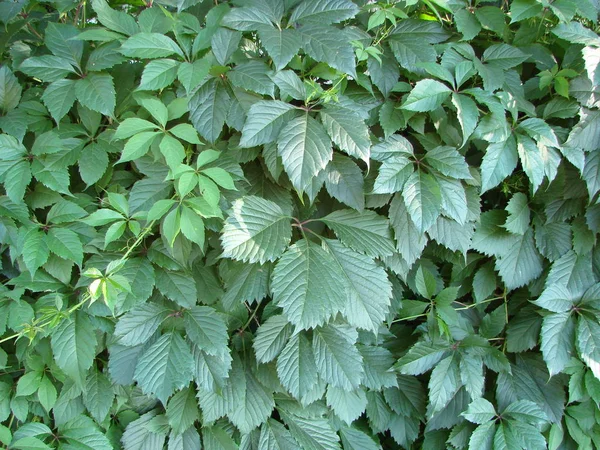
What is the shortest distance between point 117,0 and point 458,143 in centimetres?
110

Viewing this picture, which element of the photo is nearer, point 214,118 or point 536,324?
point 214,118

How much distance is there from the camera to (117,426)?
1409 mm

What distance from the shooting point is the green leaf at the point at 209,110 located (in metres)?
1.18

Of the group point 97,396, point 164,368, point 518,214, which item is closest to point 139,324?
point 164,368

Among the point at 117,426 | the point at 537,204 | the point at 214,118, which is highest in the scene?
the point at 214,118

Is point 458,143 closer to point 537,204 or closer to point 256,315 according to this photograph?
point 537,204

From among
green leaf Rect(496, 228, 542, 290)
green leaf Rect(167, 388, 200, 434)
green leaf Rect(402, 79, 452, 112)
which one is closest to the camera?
green leaf Rect(402, 79, 452, 112)

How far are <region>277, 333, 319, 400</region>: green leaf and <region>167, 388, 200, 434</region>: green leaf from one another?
280 mm

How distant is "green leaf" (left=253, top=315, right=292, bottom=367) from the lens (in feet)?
4.19

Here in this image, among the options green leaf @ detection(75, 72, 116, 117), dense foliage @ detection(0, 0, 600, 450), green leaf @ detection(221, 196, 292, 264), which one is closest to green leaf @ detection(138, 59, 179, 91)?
dense foliage @ detection(0, 0, 600, 450)

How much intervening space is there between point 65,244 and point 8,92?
18.7 inches

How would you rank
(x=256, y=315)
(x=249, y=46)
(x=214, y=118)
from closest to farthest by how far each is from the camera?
(x=214, y=118)
(x=249, y=46)
(x=256, y=315)

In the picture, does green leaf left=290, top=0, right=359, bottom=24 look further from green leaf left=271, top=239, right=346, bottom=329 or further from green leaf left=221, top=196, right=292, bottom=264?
green leaf left=271, top=239, right=346, bottom=329

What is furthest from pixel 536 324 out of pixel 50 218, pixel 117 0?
pixel 117 0
